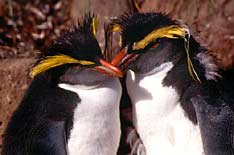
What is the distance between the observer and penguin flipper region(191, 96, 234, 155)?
2.48m

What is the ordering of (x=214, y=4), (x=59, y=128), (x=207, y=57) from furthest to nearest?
(x=214, y=4) → (x=207, y=57) → (x=59, y=128)

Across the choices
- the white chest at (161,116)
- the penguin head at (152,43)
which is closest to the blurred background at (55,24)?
the penguin head at (152,43)

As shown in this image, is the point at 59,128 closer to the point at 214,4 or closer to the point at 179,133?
the point at 179,133

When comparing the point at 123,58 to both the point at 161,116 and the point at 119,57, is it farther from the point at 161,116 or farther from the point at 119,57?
the point at 161,116

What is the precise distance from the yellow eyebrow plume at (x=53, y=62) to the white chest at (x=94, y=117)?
84mm

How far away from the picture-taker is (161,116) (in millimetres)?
2572

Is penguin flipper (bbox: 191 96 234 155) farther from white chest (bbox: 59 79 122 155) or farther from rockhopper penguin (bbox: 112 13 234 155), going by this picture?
white chest (bbox: 59 79 122 155)

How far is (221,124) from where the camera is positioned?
252 centimetres

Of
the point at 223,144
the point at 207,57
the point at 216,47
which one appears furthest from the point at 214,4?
the point at 223,144

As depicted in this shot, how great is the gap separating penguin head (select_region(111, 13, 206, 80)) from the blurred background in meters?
0.16

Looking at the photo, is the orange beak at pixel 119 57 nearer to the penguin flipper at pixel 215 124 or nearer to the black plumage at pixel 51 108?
the black plumage at pixel 51 108

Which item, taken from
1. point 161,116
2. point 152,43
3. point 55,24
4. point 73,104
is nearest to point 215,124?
point 161,116

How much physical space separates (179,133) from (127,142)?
0.27 m

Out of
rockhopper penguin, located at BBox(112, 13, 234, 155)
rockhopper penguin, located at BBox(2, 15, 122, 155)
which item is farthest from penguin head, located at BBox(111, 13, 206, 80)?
rockhopper penguin, located at BBox(2, 15, 122, 155)
